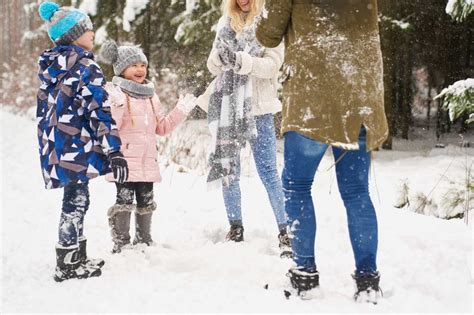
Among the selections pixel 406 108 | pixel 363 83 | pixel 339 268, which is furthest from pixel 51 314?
pixel 406 108

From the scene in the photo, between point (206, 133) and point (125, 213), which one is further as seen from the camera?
point (206, 133)

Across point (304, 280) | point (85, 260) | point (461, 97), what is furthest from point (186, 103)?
point (461, 97)

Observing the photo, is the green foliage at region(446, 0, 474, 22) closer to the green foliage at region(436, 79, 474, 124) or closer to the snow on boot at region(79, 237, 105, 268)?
the green foliage at region(436, 79, 474, 124)

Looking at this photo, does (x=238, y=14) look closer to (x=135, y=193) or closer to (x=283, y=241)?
(x=135, y=193)

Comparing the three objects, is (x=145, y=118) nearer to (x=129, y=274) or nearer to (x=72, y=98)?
(x=72, y=98)

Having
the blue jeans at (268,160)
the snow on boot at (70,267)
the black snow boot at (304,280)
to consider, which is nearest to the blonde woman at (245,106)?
the blue jeans at (268,160)

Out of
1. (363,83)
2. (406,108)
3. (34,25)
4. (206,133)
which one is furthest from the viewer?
(34,25)

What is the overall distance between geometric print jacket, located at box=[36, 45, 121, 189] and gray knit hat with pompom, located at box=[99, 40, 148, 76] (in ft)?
1.81

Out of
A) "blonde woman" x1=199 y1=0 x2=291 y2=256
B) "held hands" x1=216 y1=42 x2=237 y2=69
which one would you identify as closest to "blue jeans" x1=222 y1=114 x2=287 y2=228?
"blonde woman" x1=199 y1=0 x2=291 y2=256

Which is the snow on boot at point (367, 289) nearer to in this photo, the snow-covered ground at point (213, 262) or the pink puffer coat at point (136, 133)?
the snow-covered ground at point (213, 262)

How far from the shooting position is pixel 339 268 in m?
3.35

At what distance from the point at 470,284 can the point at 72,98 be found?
105 inches

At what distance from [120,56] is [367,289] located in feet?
8.23

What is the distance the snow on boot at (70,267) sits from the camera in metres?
3.27
